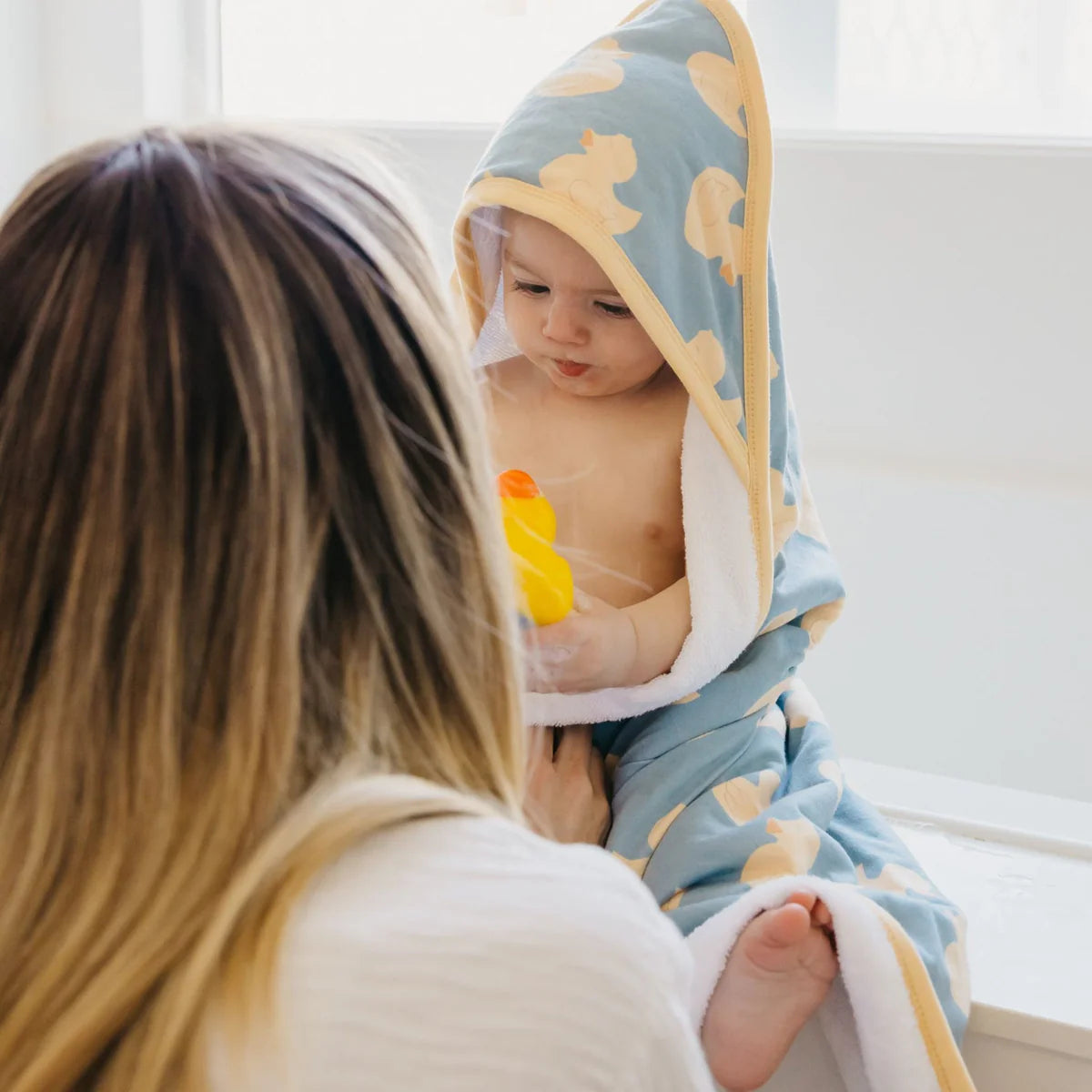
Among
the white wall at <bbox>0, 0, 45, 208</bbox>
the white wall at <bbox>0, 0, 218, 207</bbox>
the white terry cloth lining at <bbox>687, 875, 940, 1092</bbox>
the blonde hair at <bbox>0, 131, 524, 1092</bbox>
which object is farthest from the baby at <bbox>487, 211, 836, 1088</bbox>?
the white wall at <bbox>0, 0, 45, 208</bbox>

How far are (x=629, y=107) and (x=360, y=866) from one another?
78 cm

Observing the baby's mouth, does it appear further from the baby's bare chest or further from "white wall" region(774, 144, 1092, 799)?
"white wall" region(774, 144, 1092, 799)

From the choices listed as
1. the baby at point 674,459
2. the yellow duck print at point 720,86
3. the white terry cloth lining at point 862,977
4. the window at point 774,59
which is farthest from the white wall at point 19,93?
the white terry cloth lining at point 862,977

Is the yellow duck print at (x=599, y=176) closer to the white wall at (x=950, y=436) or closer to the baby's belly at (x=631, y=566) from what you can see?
the baby's belly at (x=631, y=566)

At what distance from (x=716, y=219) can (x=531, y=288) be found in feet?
0.53

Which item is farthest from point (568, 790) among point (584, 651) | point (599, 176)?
point (599, 176)

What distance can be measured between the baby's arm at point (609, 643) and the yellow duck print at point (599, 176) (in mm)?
295

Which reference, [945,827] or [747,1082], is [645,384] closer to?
[945,827]

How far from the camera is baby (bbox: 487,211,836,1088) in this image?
41.6 inches

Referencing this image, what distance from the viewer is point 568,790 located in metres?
1.06

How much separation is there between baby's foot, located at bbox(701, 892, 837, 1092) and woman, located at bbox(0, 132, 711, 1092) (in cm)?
41

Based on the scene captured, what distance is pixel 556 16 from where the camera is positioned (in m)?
1.91

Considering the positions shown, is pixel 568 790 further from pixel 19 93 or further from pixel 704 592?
pixel 19 93

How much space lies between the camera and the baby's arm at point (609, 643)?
1.01 m
